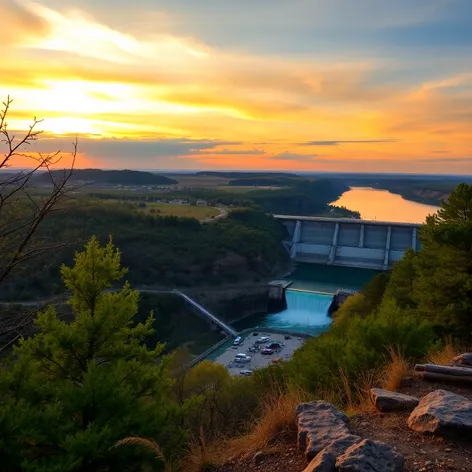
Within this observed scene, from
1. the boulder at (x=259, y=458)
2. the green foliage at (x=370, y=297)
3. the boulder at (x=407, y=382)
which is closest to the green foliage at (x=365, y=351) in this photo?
the boulder at (x=407, y=382)

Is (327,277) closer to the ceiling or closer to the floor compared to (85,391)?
closer to the floor

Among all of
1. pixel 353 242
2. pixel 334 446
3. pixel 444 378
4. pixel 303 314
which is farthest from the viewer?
pixel 353 242

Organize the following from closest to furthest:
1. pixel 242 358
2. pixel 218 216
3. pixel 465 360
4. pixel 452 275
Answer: pixel 465 360 → pixel 452 275 → pixel 242 358 → pixel 218 216

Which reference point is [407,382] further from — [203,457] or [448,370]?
[203,457]

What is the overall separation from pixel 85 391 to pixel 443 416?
3.96 m

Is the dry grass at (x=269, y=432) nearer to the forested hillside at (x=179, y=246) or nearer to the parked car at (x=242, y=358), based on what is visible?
the parked car at (x=242, y=358)

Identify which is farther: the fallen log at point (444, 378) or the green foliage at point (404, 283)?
the green foliage at point (404, 283)

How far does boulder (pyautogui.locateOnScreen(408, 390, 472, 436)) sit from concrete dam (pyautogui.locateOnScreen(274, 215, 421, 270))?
65963 mm

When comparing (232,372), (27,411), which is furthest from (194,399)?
(232,372)

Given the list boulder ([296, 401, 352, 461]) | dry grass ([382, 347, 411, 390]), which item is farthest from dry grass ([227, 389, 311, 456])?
dry grass ([382, 347, 411, 390])

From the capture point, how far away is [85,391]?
5496 mm

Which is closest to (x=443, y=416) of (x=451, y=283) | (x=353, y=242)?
(x=451, y=283)

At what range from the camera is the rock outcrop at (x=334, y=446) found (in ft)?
12.8

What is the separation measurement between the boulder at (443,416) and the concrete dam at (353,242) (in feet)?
216
